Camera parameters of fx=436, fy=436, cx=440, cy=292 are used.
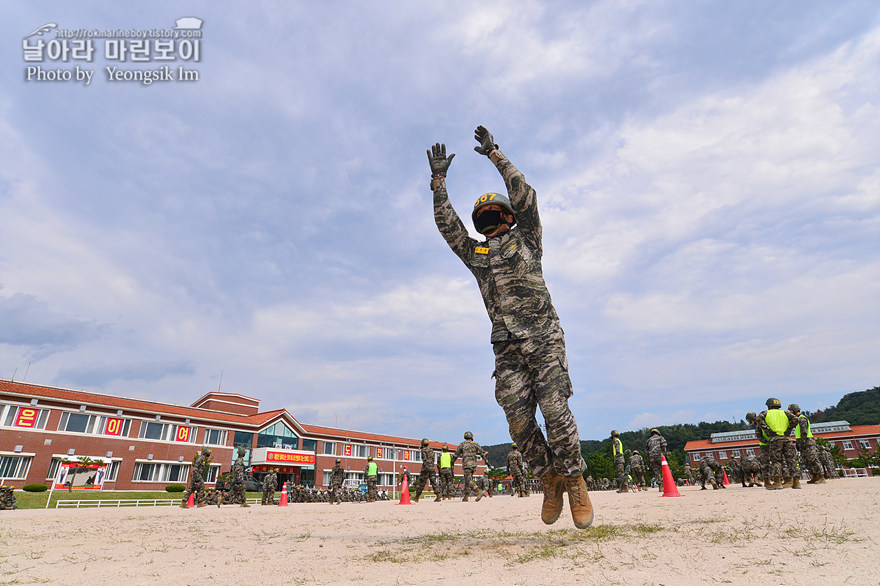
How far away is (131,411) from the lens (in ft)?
116

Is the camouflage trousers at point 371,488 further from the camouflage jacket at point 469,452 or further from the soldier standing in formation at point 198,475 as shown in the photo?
the soldier standing in formation at point 198,475

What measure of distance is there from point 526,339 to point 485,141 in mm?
2066

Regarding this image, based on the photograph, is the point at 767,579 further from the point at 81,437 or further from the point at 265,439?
the point at 265,439

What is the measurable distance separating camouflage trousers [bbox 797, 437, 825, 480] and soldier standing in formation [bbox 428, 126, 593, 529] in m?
10.8

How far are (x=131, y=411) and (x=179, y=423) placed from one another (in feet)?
13.1

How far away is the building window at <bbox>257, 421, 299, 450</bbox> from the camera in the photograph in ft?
Answer: 149

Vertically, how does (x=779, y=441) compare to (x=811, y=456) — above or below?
above

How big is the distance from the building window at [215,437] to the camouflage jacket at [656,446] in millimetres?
38890

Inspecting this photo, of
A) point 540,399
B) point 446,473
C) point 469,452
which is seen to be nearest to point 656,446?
point 469,452

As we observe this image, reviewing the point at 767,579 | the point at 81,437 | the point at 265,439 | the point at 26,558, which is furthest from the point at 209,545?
the point at 265,439

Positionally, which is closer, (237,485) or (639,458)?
(639,458)

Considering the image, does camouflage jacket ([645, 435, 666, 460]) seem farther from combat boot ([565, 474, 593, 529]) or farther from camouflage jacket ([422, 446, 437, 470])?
combat boot ([565, 474, 593, 529])

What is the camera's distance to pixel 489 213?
14.2 ft

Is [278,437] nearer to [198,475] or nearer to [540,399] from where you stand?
[198,475]
